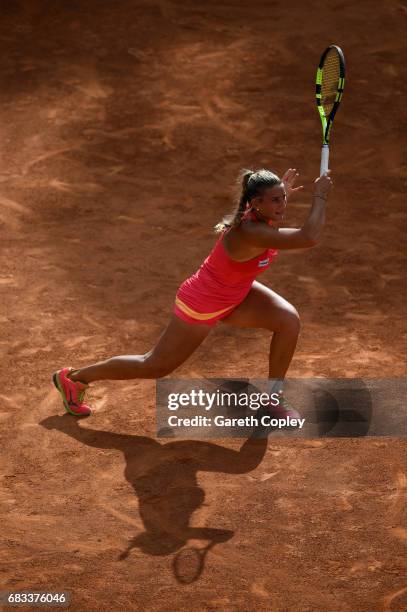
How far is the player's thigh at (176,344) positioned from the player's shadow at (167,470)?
20.5 inches

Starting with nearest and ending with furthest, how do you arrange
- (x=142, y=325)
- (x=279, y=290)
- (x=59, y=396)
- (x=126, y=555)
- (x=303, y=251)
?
(x=126, y=555) → (x=59, y=396) → (x=142, y=325) → (x=279, y=290) → (x=303, y=251)

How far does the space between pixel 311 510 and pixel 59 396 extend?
80.7 inches

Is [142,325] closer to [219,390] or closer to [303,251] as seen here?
[219,390]

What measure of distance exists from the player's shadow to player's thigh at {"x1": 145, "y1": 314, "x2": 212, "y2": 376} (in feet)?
1.71

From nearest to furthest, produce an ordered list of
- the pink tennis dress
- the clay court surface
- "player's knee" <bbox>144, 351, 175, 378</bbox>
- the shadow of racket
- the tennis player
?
the shadow of racket, the clay court surface, the tennis player, the pink tennis dress, "player's knee" <bbox>144, 351, 175, 378</bbox>

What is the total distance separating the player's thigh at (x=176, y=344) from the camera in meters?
5.95

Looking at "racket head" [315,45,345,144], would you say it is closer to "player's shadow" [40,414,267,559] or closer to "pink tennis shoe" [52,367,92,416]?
"player's shadow" [40,414,267,559]

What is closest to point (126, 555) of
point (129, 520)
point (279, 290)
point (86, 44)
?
point (129, 520)

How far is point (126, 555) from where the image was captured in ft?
16.7

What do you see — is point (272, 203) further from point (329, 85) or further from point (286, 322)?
point (329, 85)

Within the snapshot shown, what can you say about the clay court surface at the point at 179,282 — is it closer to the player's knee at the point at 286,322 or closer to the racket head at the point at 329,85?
the player's knee at the point at 286,322

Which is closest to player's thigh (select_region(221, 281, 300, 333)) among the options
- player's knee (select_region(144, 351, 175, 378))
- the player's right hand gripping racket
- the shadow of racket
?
player's knee (select_region(144, 351, 175, 378))

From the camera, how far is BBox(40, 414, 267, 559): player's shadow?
5242mm

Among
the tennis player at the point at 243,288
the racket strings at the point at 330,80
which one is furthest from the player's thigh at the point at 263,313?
the racket strings at the point at 330,80
